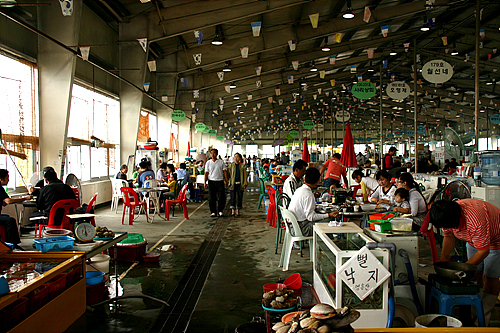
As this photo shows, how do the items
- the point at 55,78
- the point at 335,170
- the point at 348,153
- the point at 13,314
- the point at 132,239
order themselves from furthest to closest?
the point at 348,153
the point at 335,170
the point at 55,78
the point at 132,239
the point at 13,314

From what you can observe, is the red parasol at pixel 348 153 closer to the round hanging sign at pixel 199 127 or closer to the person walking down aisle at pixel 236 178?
the person walking down aisle at pixel 236 178

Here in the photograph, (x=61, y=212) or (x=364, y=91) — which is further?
(x=364, y=91)

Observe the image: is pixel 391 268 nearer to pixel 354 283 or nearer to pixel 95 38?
pixel 354 283

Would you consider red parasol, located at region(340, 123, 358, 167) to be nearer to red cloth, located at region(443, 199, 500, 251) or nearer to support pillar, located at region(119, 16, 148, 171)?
support pillar, located at region(119, 16, 148, 171)

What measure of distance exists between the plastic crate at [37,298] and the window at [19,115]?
5.48m

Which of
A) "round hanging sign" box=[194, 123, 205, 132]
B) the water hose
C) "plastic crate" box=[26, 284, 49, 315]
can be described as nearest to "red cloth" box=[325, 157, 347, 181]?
the water hose

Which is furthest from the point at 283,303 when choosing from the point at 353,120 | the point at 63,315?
the point at 353,120

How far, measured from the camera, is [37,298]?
273 cm

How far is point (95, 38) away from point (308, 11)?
6401 millimetres

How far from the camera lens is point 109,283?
4766 mm

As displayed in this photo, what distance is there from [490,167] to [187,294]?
5756 mm

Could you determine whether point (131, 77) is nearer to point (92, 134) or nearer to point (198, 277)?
point (92, 134)

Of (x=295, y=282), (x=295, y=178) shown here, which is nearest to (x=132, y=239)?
(x=295, y=178)

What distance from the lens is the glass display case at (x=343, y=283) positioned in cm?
297
